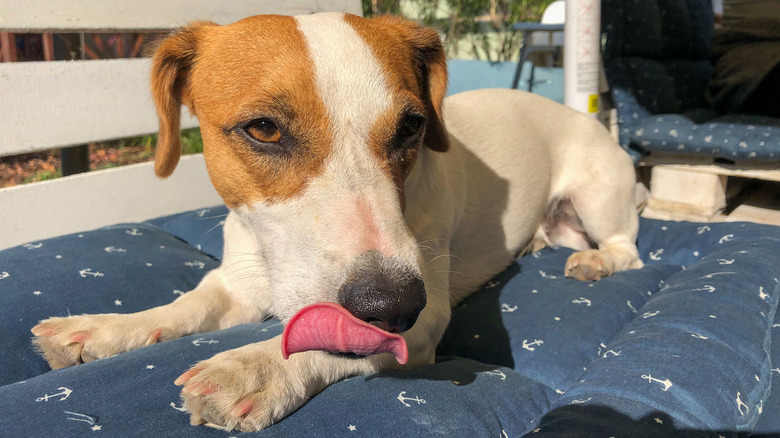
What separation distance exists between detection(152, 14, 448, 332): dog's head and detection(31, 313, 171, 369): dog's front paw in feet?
1.71

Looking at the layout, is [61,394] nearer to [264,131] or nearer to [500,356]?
[264,131]

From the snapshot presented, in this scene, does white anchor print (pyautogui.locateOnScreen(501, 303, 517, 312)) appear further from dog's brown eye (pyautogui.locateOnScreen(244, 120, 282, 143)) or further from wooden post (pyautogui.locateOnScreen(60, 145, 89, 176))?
wooden post (pyautogui.locateOnScreen(60, 145, 89, 176))

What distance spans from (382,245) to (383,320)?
0.58ft

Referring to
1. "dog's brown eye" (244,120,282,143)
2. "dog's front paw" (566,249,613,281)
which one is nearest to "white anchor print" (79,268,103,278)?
"dog's brown eye" (244,120,282,143)

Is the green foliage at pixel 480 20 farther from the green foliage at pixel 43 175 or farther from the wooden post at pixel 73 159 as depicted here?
the wooden post at pixel 73 159

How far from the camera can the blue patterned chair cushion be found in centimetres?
407

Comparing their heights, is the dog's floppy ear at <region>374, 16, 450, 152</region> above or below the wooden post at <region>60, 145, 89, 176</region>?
above

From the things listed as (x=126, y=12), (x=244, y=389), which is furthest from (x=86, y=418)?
(x=126, y=12)

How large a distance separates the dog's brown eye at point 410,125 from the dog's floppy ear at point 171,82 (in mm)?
772

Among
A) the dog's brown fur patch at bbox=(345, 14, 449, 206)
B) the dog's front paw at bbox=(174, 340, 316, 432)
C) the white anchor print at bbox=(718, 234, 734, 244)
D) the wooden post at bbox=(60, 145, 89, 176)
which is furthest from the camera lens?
the wooden post at bbox=(60, 145, 89, 176)

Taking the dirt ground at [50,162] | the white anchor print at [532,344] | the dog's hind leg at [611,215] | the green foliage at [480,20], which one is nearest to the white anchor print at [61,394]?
the white anchor print at [532,344]

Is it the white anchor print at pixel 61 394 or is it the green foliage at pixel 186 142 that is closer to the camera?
the white anchor print at pixel 61 394

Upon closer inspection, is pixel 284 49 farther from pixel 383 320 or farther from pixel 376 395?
pixel 376 395

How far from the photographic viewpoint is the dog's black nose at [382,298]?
126cm
